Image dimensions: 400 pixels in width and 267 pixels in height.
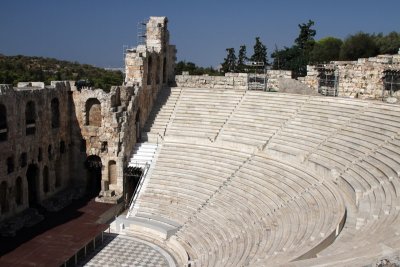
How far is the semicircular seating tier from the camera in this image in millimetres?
13445

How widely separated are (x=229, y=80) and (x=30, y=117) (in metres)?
12.5

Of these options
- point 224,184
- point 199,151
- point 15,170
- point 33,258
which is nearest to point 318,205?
point 224,184

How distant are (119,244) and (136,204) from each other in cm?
246

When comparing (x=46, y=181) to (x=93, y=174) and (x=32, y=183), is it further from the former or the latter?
(x=93, y=174)

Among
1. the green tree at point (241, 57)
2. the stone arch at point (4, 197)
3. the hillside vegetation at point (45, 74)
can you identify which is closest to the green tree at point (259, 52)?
the green tree at point (241, 57)

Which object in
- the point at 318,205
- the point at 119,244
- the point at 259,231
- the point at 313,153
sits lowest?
the point at 119,244

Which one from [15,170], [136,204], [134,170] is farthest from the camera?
[134,170]

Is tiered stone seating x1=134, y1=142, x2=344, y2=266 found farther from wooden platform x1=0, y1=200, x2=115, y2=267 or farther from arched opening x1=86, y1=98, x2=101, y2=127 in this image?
arched opening x1=86, y1=98, x2=101, y2=127

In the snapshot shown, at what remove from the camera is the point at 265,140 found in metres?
22.2

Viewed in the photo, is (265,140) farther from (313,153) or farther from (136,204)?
(136,204)

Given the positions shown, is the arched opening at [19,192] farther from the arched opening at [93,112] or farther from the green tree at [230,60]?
the green tree at [230,60]

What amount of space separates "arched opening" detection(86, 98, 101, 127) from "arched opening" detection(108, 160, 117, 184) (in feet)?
7.46

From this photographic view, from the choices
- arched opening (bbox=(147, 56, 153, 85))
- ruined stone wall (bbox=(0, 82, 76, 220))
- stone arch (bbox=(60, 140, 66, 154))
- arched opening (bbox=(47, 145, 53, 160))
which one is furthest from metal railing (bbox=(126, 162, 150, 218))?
arched opening (bbox=(147, 56, 153, 85))

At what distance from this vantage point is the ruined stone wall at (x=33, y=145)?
19672 mm
